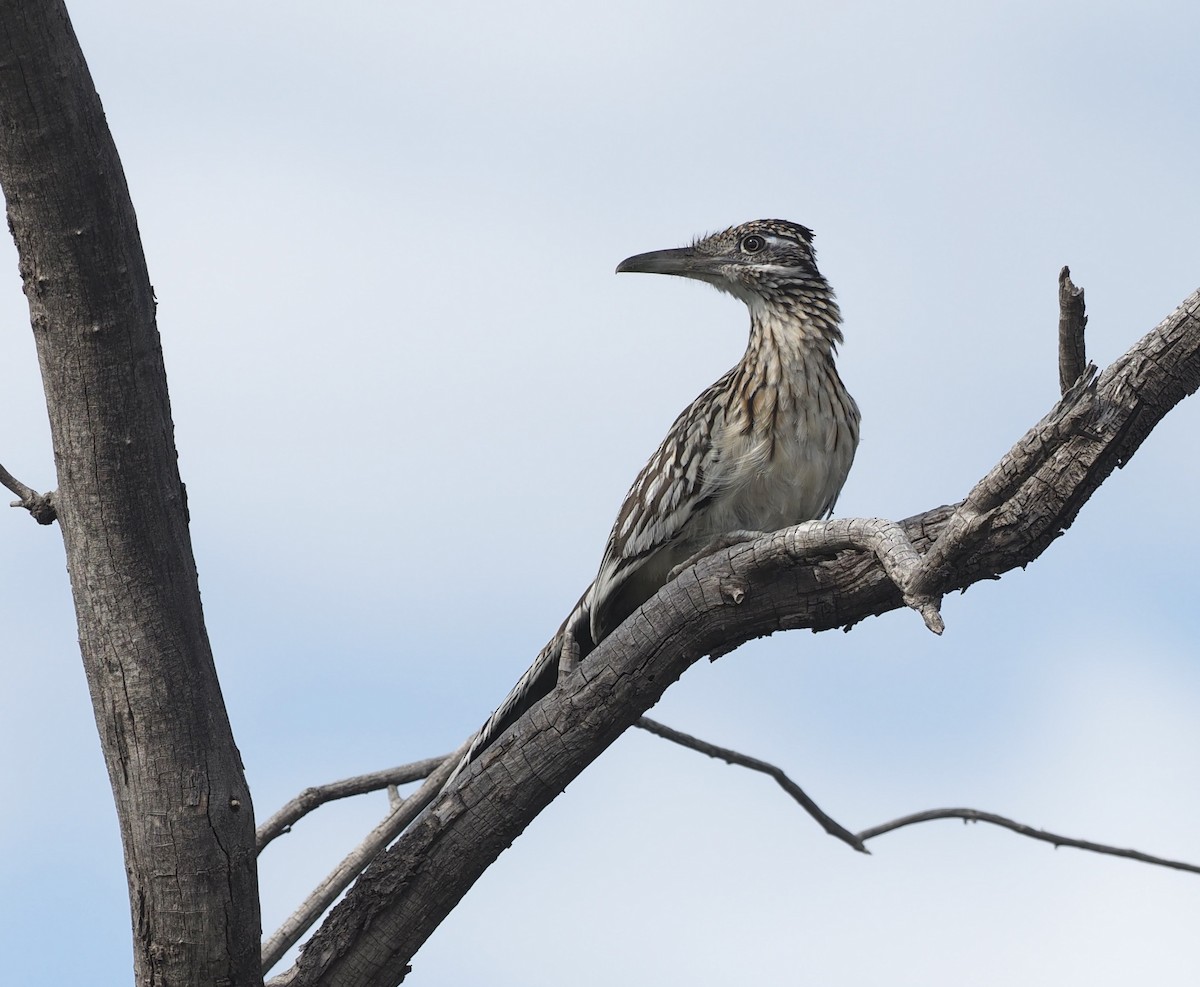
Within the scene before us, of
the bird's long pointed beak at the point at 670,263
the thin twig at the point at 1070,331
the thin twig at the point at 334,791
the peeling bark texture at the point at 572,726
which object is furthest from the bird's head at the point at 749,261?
the thin twig at the point at 334,791

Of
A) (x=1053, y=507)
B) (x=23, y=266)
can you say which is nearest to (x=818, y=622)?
(x=1053, y=507)

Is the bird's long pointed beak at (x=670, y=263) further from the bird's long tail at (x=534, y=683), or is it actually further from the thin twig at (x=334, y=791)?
the thin twig at (x=334, y=791)

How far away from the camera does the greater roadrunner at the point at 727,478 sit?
5703 millimetres

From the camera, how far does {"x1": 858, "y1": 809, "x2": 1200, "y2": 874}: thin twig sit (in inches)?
235

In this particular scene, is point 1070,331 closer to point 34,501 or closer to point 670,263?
point 670,263

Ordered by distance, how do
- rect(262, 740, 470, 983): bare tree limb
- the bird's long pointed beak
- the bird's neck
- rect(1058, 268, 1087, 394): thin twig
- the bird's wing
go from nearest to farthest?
1. rect(1058, 268, 1087, 394): thin twig
2. the bird's wing
3. the bird's neck
4. rect(262, 740, 470, 983): bare tree limb
5. the bird's long pointed beak

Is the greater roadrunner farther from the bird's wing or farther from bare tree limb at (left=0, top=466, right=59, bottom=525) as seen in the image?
bare tree limb at (left=0, top=466, right=59, bottom=525)

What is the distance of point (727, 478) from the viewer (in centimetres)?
572

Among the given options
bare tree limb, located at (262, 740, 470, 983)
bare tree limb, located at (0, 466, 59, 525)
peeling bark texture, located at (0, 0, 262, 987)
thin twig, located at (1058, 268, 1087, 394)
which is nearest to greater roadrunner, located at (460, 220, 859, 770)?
bare tree limb, located at (262, 740, 470, 983)

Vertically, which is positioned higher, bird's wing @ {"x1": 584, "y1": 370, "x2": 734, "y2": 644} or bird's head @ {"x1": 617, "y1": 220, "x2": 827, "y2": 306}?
bird's head @ {"x1": 617, "y1": 220, "x2": 827, "y2": 306}

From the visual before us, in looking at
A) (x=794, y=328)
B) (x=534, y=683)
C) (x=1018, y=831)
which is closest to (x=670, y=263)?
(x=794, y=328)

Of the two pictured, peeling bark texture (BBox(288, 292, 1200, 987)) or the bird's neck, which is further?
the bird's neck

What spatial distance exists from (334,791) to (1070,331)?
4016mm

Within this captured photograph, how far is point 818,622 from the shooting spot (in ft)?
16.6
